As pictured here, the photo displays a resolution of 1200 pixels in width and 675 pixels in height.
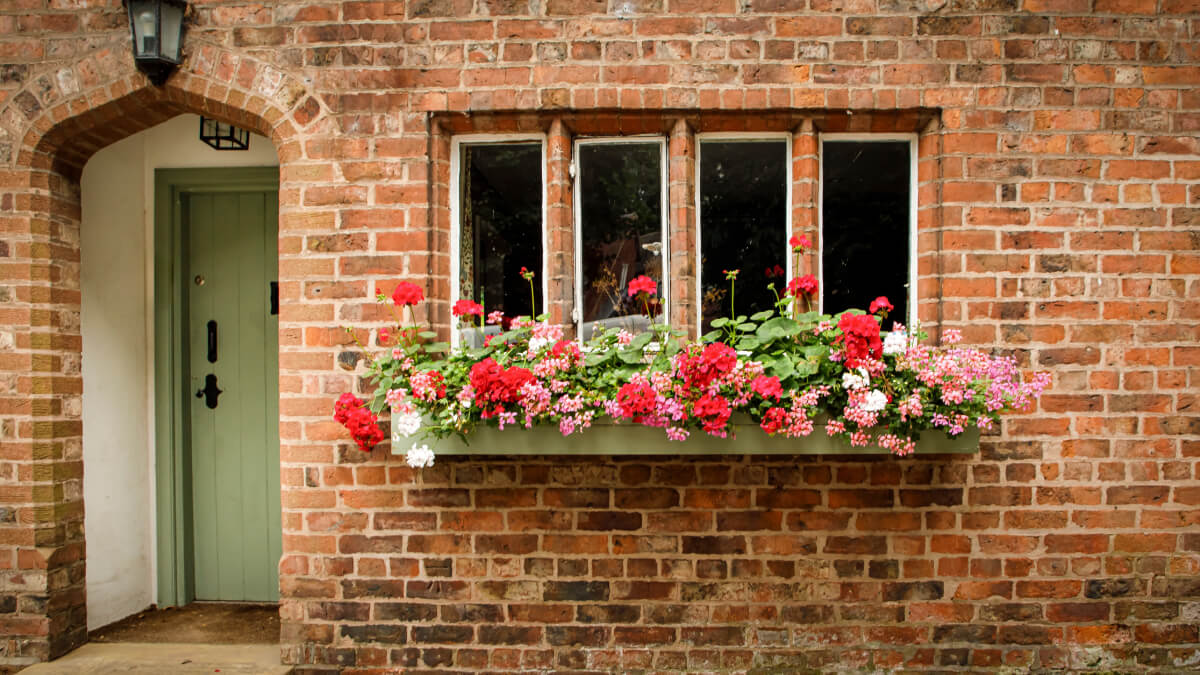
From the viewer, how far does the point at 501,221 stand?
320 centimetres

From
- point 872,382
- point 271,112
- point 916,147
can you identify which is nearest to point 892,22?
point 916,147

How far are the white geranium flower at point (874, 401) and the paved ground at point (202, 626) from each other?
2.96 metres

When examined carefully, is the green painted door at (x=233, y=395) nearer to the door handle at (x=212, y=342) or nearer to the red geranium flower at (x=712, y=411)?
the door handle at (x=212, y=342)

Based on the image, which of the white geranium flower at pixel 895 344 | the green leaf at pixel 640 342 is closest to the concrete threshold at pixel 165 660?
the green leaf at pixel 640 342

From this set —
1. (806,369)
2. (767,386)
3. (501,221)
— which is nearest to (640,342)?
(767,386)

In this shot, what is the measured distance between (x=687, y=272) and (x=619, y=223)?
1.30ft

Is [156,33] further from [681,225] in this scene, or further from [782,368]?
[782,368]

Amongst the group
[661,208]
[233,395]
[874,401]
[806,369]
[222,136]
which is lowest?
[233,395]

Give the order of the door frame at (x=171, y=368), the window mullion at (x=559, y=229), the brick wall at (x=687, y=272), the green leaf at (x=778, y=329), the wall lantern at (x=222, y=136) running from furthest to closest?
1. the door frame at (x=171, y=368)
2. the wall lantern at (x=222, y=136)
3. the window mullion at (x=559, y=229)
4. the brick wall at (x=687, y=272)
5. the green leaf at (x=778, y=329)

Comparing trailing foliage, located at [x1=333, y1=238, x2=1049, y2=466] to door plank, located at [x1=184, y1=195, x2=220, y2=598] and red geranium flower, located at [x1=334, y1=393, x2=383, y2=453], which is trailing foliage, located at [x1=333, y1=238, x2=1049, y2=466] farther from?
door plank, located at [x1=184, y1=195, x2=220, y2=598]

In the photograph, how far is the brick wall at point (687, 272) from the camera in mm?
2971

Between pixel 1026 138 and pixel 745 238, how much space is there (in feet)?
4.19

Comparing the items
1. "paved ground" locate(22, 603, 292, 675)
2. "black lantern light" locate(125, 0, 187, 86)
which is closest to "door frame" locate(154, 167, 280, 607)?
"paved ground" locate(22, 603, 292, 675)

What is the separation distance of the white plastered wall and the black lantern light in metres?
0.76
